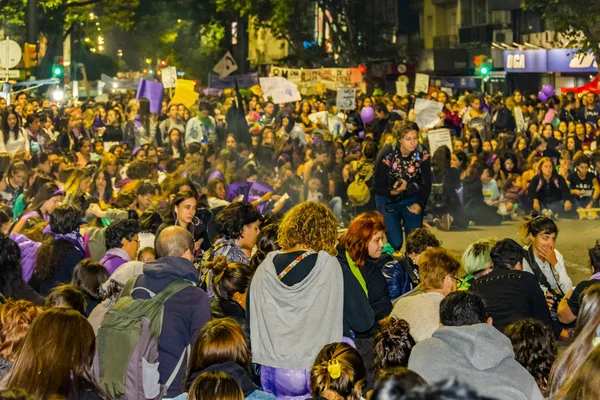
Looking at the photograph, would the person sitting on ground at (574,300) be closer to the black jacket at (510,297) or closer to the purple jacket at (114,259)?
the black jacket at (510,297)

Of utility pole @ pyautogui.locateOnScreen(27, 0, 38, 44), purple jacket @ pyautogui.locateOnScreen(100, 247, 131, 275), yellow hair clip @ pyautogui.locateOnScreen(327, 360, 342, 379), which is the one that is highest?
utility pole @ pyautogui.locateOnScreen(27, 0, 38, 44)

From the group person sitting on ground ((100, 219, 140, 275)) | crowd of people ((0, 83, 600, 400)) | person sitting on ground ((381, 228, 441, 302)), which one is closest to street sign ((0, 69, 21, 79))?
crowd of people ((0, 83, 600, 400))

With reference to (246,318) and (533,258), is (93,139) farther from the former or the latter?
(246,318)

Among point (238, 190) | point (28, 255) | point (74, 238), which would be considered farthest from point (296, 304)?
point (238, 190)

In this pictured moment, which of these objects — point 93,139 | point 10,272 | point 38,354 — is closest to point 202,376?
point 38,354

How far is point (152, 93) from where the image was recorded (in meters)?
22.7

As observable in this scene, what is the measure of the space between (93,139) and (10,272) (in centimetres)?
1655

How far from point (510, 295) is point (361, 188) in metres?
10.1

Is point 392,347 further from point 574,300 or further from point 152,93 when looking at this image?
point 152,93

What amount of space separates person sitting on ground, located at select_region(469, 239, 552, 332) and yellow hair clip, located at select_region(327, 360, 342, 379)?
2.23 meters

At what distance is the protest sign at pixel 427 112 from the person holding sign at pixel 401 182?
9.29 meters

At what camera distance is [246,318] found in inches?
256

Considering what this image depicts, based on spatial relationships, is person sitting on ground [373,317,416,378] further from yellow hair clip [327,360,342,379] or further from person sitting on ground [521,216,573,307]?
person sitting on ground [521,216,573,307]

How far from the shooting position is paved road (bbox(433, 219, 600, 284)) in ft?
45.7
